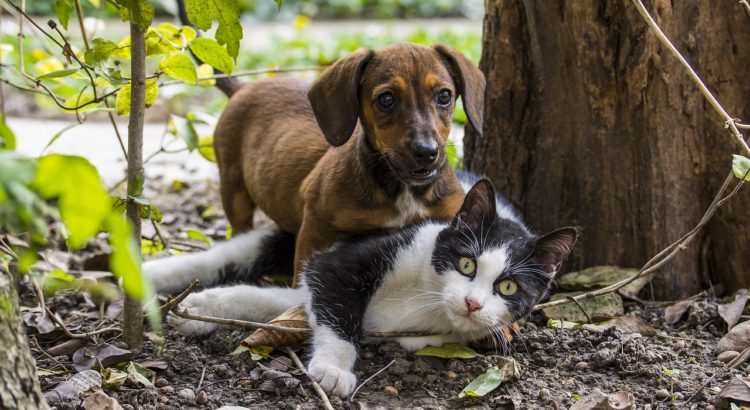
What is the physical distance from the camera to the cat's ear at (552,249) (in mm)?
3111

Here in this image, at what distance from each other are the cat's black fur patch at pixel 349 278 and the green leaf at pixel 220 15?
1154 millimetres

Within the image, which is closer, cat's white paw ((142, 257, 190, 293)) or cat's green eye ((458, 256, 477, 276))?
cat's green eye ((458, 256, 477, 276))

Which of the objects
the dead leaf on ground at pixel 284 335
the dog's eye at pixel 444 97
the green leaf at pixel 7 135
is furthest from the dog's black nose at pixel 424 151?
the green leaf at pixel 7 135

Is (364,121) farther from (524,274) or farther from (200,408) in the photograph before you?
(200,408)

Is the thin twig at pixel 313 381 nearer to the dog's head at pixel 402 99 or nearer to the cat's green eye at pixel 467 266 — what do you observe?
the cat's green eye at pixel 467 266

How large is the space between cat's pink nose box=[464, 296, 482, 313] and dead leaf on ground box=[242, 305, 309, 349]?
677mm

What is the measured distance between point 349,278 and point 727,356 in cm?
151

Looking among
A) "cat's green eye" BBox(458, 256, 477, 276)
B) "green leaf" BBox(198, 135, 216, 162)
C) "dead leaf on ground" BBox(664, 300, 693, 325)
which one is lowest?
"dead leaf on ground" BBox(664, 300, 693, 325)

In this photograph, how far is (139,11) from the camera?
237 cm

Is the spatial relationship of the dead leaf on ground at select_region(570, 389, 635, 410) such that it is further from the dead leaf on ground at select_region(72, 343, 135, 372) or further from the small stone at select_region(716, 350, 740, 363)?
the dead leaf on ground at select_region(72, 343, 135, 372)

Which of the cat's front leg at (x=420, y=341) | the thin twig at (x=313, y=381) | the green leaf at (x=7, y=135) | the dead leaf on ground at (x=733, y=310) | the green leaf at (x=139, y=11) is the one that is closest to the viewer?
the green leaf at (x=7, y=135)

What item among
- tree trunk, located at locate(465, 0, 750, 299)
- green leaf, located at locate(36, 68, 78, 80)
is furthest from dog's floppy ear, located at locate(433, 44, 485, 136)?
green leaf, located at locate(36, 68, 78, 80)

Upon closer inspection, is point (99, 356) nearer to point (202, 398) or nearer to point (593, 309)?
point (202, 398)

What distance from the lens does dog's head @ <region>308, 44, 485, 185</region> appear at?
129 inches
